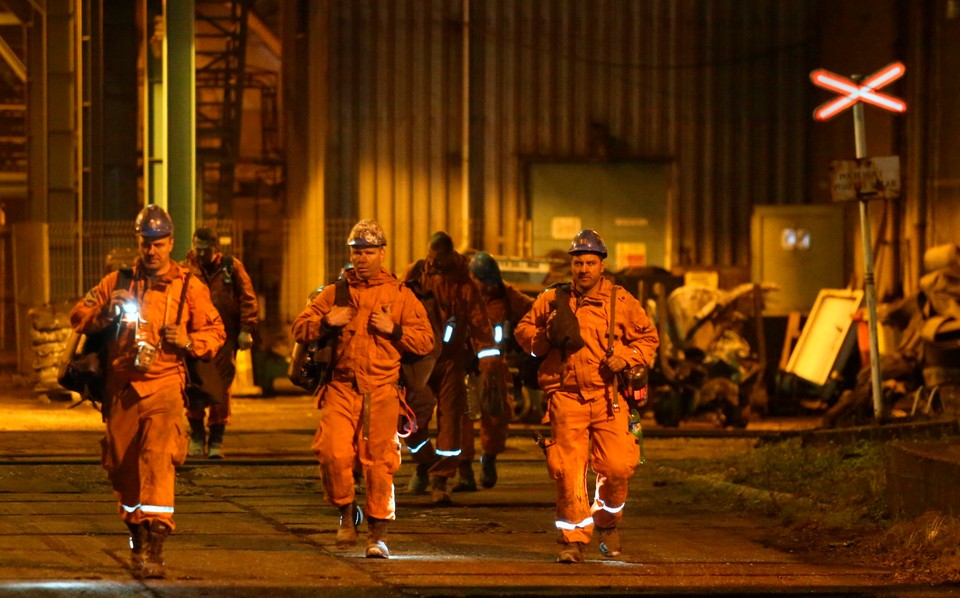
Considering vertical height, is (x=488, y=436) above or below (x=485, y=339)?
below

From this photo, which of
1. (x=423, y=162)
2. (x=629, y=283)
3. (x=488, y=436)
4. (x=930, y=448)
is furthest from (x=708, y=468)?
(x=423, y=162)

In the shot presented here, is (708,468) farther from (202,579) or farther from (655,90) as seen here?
(655,90)

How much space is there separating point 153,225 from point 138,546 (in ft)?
5.59

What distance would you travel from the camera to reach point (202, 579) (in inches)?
311

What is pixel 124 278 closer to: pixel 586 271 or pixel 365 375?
pixel 365 375

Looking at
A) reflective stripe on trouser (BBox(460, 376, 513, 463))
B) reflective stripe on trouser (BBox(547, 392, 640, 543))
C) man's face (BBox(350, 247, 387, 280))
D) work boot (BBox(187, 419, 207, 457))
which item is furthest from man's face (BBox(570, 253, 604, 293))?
work boot (BBox(187, 419, 207, 457))

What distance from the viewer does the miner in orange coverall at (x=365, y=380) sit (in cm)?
867

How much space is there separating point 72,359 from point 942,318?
37.2 feet

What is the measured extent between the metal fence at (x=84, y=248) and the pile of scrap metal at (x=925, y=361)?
9.13 meters

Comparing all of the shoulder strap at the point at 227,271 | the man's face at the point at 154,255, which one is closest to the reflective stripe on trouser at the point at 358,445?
the man's face at the point at 154,255

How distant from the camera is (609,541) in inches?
355

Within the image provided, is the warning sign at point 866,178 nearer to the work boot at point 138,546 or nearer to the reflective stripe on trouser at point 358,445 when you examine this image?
the reflective stripe on trouser at point 358,445

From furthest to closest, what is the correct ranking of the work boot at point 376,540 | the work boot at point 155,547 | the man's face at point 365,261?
1. the man's face at point 365,261
2. the work boot at point 376,540
3. the work boot at point 155,547

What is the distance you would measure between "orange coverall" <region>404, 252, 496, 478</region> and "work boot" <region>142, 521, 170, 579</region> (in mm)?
3561
